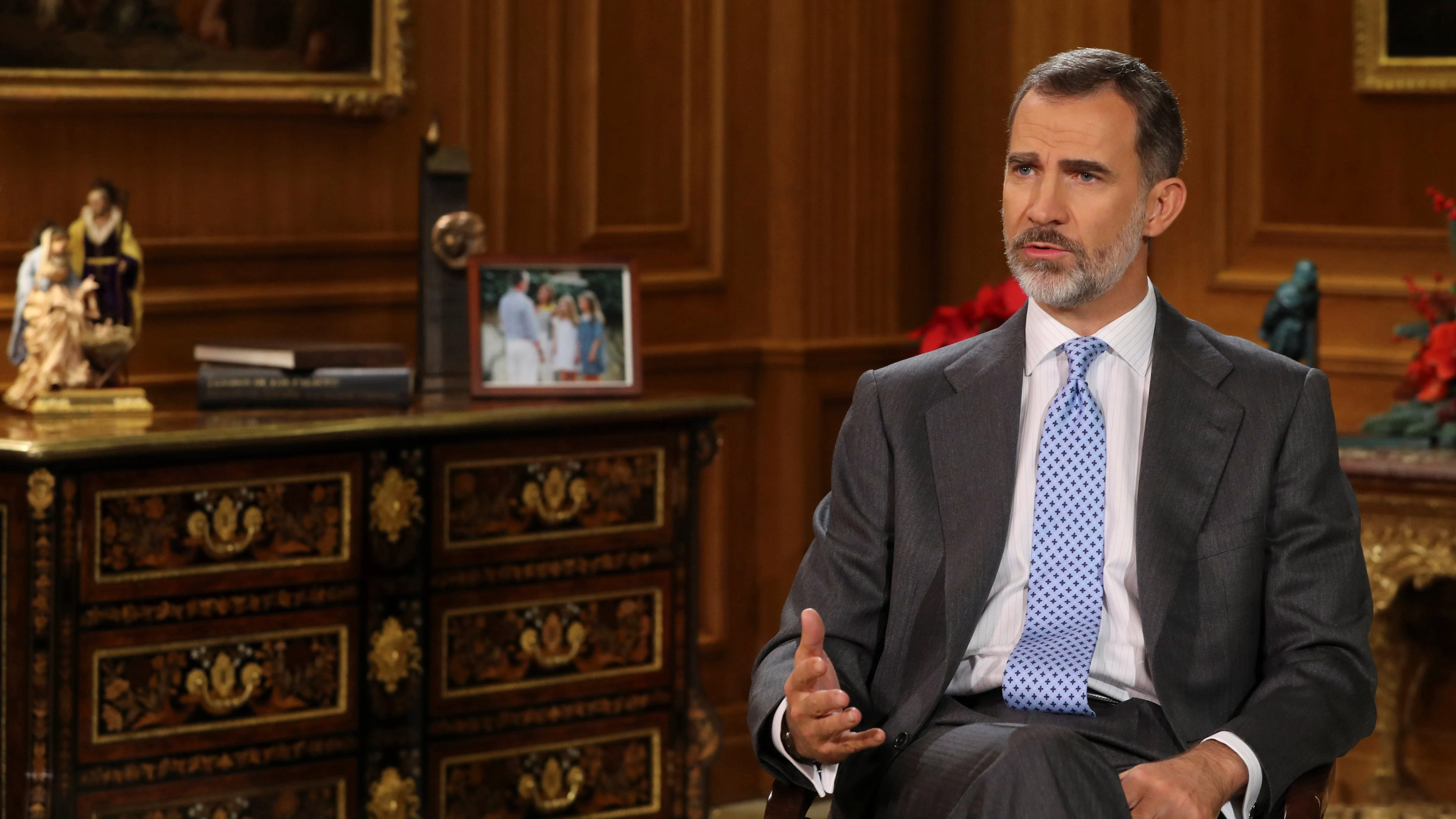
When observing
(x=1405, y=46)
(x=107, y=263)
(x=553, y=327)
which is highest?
(x=1405, y=46)

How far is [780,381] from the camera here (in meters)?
4.90

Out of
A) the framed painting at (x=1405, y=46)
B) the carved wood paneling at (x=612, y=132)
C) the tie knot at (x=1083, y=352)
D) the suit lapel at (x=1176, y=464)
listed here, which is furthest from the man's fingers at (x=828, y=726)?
the framed painting at (x=1405, y=46)

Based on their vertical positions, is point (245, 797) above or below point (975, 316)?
below

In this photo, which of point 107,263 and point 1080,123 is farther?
point 107,263

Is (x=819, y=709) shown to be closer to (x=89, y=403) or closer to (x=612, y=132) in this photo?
(x=89, y=403)

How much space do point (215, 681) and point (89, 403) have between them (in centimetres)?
56

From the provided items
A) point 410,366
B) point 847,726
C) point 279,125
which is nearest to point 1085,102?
point 847,726

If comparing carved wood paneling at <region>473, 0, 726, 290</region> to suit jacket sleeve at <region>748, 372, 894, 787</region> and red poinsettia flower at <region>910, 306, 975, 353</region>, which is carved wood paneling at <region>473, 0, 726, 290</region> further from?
suit jacket sleeve at <region>748, 372, 894, 787</region>

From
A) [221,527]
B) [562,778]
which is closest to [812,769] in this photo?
[221,527]

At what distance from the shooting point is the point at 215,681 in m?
3.37

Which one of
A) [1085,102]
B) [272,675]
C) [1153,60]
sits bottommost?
[272,675]

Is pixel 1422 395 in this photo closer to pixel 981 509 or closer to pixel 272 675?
pixel 981 509

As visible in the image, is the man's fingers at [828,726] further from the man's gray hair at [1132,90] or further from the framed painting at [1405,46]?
the framed painting at [1405,46]

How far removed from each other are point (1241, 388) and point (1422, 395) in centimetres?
175
